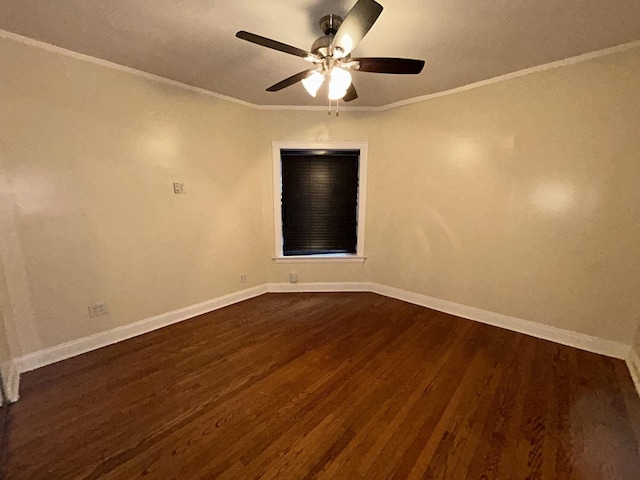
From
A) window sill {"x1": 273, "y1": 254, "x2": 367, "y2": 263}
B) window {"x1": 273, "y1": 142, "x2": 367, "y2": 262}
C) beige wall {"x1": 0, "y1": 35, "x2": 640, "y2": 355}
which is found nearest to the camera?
beige wall {"x1": 0, "y1": 35, "x2": 640, "y2": 355}

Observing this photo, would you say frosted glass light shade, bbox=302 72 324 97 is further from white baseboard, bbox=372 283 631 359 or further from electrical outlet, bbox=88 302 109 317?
white baseboard, bbox=372 283 631 359

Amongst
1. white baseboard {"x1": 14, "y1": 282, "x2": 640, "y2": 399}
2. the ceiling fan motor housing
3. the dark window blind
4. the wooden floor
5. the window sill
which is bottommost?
the wooden floor

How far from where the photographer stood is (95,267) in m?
2.40

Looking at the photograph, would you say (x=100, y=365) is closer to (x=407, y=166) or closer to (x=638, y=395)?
(x=407, y=166)

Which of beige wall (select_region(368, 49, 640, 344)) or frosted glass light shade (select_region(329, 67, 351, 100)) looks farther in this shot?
beige wall (select_region(368, 49, 640, 344))

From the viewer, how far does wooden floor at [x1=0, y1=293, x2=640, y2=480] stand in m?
1.41

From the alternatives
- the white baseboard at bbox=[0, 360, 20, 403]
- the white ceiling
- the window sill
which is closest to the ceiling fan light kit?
the white ceiling

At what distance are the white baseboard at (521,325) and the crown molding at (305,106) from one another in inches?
92.5

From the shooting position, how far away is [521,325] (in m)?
2.74

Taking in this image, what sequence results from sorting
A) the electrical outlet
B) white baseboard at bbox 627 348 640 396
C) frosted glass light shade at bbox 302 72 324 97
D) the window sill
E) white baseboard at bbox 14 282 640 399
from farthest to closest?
the window sill
the electrical outlet
white baseboard at bbox 14 282 640 399
white baseboard at bbox 627 348 640 396
frosted glass light shade at bbox 302 72 324 97

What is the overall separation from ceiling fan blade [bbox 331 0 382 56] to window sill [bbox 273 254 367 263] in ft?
8.59

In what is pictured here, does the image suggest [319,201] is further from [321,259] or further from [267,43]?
[267,43]

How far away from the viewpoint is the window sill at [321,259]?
376cm

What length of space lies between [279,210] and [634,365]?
365 centimetres
